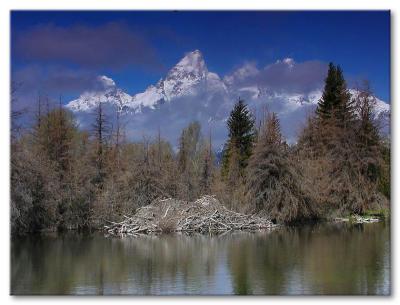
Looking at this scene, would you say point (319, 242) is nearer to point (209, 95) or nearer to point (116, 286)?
point (209, 95)

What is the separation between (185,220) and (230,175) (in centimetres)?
467

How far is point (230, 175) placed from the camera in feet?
74.7

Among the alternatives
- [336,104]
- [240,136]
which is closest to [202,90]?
[336,104]

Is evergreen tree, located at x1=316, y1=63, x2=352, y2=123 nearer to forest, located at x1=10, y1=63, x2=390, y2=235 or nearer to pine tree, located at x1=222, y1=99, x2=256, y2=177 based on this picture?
forest, located at x1=10, y1=63, x2=390, y2=235

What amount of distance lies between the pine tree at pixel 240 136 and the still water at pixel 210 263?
29.4 ft

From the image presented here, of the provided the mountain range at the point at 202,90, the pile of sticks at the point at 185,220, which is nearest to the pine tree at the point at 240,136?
the pile of sticks at the point at 185,220

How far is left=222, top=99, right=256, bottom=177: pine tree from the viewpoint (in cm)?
2606

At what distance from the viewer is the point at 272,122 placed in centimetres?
1917

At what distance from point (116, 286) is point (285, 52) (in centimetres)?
Answer: 478
